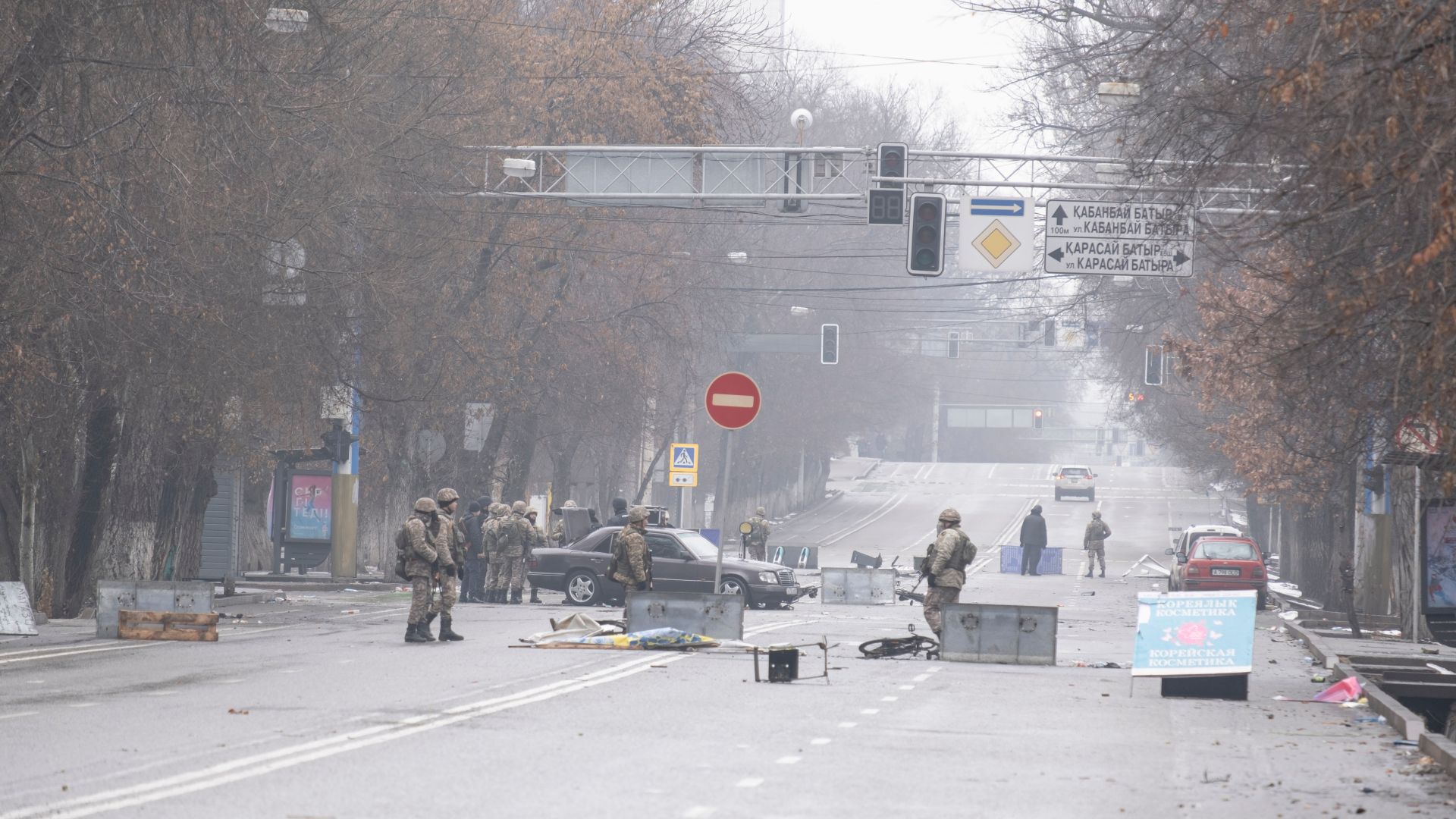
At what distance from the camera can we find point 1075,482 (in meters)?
89.6

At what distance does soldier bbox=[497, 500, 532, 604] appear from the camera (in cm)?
2961

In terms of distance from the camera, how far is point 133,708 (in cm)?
1298

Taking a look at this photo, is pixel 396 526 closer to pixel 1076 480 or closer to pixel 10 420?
pixel 10 420

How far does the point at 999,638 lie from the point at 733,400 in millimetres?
3891

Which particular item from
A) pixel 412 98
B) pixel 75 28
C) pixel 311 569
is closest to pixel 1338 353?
pixel 75 28

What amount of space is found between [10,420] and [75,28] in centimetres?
794

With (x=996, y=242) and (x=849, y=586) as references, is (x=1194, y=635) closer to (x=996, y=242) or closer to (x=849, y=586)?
(x=996, y=242)

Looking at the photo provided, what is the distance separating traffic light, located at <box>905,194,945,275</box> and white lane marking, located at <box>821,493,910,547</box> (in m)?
42.6

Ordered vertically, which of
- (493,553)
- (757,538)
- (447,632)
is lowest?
(447,632)

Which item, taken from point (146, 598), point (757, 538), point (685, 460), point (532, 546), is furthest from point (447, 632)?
point (685, 460)

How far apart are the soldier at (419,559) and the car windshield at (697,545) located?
991 cm

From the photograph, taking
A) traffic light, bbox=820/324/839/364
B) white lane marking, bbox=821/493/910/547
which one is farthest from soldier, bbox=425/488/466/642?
white lane marking, bbox=821/493/910/547

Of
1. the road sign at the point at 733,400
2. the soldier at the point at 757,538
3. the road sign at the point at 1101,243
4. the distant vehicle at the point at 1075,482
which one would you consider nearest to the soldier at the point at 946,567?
the road sign at the point at 733,400

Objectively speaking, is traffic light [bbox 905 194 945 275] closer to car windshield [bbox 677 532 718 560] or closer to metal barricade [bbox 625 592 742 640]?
car windshield [bbox 677 532 718 560]
